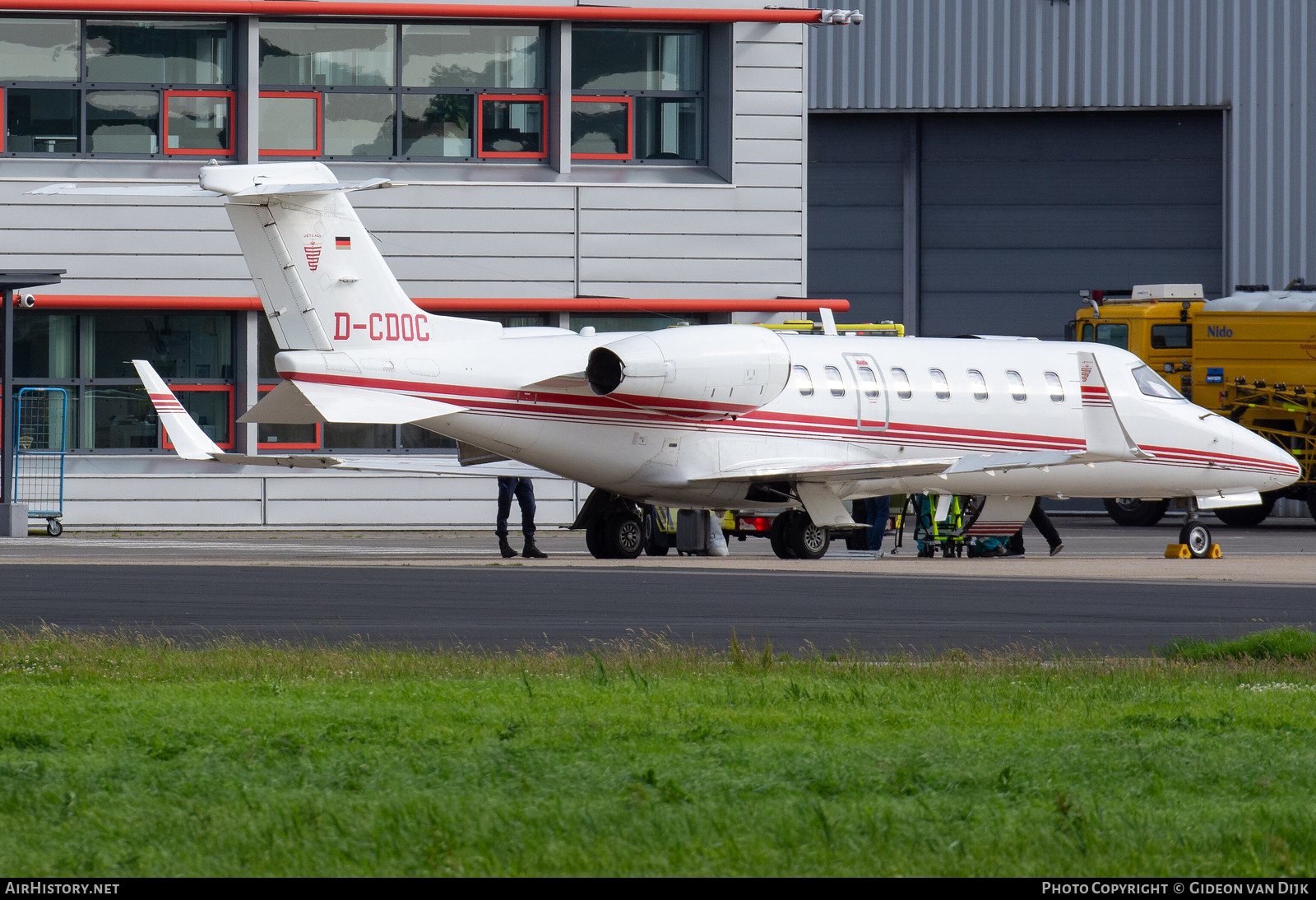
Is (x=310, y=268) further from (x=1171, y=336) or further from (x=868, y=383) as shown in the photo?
(x=1171, y=336)

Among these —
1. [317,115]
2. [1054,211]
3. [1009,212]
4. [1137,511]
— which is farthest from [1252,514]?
[317,115]

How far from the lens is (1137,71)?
43.0m

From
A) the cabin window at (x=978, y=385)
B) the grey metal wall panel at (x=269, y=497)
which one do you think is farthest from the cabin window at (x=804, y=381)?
the grey metal wall panel at (x=269, y=497)

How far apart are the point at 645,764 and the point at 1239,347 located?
30347mm

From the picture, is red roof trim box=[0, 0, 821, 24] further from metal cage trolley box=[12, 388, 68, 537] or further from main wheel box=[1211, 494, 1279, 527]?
main wheel box=[1211, 494, 1279, 527]

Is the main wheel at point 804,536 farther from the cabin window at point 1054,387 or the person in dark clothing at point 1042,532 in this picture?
the cabin window at point 1054,387

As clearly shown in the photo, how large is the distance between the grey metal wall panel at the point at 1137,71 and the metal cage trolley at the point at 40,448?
20.7 meters

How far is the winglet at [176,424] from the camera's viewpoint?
2261cm

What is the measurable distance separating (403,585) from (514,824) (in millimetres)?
11727

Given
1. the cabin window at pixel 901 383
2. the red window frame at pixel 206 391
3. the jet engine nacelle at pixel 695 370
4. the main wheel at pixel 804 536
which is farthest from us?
the red window frame at pixel 206 391

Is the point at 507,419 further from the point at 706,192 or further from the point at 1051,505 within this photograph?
the point at 1051,505

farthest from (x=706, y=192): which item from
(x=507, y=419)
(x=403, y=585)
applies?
(x=403, y=585)

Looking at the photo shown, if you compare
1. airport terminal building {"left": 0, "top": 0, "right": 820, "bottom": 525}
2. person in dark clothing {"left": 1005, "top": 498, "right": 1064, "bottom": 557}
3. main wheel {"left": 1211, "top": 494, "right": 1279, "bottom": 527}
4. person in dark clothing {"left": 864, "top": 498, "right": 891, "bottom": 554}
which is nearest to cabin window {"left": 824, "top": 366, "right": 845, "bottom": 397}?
person in dark clothing {"left": 864, "top": 498, "right": 891, "bottom": 554}

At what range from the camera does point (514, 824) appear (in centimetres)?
631
